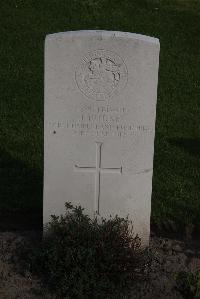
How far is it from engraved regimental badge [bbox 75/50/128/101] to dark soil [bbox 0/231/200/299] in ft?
4.69

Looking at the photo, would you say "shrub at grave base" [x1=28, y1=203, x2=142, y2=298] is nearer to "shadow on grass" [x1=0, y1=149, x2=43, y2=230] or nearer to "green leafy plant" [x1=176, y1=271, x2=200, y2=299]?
"green leafy plant" [x1=176, y1=271, x2=200, y2=299]

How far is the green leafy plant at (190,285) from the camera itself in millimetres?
5234

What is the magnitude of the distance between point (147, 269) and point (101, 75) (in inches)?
66.1

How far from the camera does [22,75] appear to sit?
1102 centimetres

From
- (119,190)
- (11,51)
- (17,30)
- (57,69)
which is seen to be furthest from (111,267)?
(17,30)

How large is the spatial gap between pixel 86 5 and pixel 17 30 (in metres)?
1.96

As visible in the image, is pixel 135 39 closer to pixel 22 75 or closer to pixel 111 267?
pixel 111 267

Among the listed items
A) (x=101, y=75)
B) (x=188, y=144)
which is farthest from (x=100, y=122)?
(x=188, y=144)

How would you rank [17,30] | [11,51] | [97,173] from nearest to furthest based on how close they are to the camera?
[97,173] < [11,51] < [17,30]

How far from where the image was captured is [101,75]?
5426 millimetres

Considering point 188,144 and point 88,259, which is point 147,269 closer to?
point 88,259

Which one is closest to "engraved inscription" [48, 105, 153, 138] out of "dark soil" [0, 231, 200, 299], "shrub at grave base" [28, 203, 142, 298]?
"shrub at grave base" [28, 203, 142, 298]

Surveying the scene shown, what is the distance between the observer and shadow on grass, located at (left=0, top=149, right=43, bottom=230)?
670 centimetres

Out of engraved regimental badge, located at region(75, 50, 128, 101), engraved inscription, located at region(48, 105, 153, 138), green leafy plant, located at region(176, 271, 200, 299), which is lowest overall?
green leafy plant, located at region(176, 271, 200, 299)
